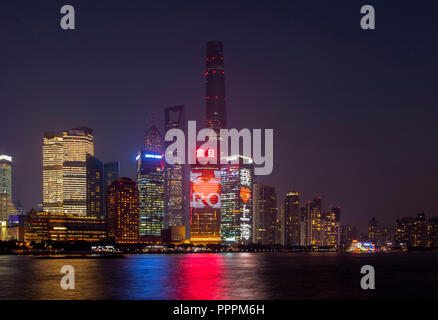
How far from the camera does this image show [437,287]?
90625 millimetres
